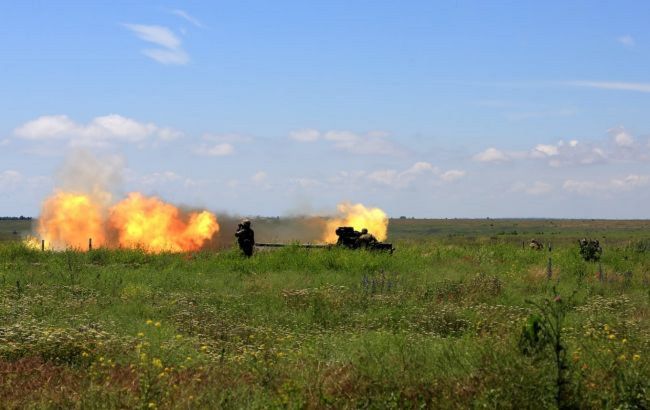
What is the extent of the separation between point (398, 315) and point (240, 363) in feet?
20.8

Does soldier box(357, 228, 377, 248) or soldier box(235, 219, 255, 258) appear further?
soldier box(357, 228, 377, 248)

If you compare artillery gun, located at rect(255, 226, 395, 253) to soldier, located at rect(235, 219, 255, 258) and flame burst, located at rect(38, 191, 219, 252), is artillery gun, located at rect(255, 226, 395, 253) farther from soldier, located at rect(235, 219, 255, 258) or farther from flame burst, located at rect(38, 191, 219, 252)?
flame burst, located at rect(38, 191, 219, 252)

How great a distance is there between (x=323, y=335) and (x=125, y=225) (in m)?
36.3

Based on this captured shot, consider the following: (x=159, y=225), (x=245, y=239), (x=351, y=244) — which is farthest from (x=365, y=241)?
(x=159, y=225)

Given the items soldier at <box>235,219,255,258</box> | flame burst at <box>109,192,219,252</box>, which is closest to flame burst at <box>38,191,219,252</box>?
flame burst at <box>109,192,219,252</box>

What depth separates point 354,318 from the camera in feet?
49.8

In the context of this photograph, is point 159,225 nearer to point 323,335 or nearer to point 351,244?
point 351,244

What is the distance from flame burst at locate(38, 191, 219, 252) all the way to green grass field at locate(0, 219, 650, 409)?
16428 millimetres

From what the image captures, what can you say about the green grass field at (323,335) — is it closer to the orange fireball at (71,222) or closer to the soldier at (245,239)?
the soldier at (245,239)

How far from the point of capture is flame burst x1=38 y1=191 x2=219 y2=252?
4466 cm

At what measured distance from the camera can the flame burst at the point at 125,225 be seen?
147 ft

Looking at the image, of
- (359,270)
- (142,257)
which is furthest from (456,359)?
(142,257)

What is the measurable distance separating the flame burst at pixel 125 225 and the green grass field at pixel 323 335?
53.9 feet

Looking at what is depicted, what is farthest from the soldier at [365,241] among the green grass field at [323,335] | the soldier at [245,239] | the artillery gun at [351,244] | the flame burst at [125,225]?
the flame burst at [125,225]
